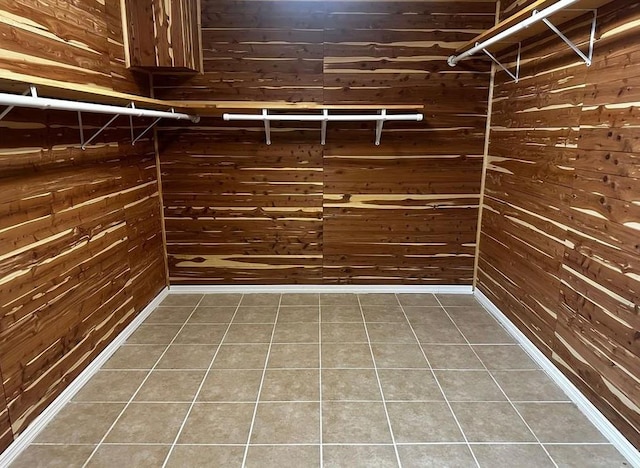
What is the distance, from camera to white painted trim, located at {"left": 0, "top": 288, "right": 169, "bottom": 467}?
1854 millimetres

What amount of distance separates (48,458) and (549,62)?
3327mm

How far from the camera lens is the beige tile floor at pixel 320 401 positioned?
188cm

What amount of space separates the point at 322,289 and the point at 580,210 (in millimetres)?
2155

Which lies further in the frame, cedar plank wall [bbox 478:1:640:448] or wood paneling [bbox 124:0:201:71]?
wood paneling [bbox 124:0:201:71]

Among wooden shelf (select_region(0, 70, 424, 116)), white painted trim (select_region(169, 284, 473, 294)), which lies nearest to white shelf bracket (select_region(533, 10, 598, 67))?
wooden shelf (select_region(0, 70, 424, 116))

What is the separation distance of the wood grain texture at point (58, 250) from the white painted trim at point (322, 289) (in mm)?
720

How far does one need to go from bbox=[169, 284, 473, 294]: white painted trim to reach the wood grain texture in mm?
720

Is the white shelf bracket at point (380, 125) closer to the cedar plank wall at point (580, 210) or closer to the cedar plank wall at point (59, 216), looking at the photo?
the cedar plank wall at point (580, 210)

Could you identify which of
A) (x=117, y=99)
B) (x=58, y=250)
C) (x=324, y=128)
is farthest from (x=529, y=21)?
(x=58, y=250)

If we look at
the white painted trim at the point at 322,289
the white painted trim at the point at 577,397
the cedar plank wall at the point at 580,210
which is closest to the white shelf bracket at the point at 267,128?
the white painted trim at the point at 322,289

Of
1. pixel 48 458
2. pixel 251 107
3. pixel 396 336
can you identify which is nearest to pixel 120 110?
pixel 251 107

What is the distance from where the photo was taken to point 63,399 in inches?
86.9

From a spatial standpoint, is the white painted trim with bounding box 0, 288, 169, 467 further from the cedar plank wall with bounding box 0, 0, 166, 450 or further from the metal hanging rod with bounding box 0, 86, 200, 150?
the metal hanging rod with bounding box 0, 86, 200, 150

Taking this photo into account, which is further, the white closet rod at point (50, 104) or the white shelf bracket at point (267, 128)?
the white shelf bracket at point (267, 128)
